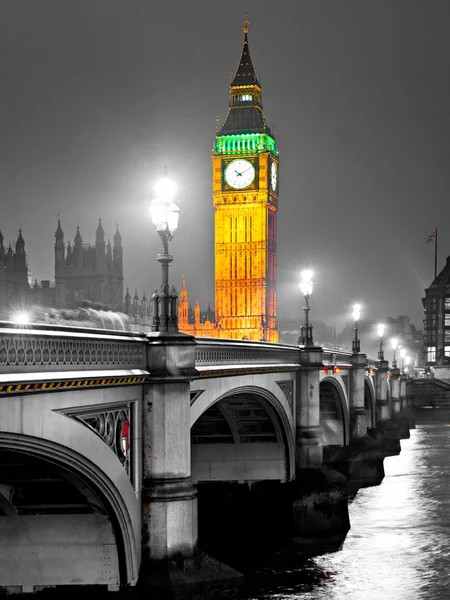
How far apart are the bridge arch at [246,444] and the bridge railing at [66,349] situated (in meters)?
14.7

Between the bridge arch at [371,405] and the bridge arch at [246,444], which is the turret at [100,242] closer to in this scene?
the bridge arch at [371,405]

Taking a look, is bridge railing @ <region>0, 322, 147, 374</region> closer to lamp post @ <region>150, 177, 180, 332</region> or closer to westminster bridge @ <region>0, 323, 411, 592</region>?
westminster bridge @ <region>0, 323, 411, 592</region>

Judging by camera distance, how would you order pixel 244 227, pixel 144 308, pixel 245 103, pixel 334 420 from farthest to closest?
pixel 245 103 → pixel 244 227 → pixel 144 308 → pixel 334 420

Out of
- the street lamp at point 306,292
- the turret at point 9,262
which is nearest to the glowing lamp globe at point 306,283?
the street lamp at point 306,292

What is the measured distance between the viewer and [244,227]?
164 meters

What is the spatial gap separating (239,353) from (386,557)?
400 inches

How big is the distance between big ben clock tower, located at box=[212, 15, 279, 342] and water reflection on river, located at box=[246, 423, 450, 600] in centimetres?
11475

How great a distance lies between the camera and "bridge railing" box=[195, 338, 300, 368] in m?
20.8

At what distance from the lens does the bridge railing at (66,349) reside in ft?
38.5

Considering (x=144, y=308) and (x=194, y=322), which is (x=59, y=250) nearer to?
(x=144, y=308)

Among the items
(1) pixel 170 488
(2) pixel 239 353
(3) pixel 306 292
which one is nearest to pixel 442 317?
(3) pixel 306 292

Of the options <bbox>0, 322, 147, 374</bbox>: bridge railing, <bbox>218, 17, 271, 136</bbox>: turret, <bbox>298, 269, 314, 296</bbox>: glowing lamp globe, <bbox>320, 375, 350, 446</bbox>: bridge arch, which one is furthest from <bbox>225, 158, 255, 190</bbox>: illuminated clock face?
<bbox>0, 322, 147, 374</bbox>: bridge railing

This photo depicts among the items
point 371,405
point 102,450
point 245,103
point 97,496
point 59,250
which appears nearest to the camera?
point 102,450

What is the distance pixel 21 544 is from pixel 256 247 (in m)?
149
